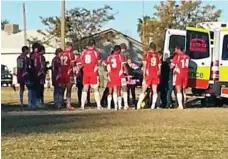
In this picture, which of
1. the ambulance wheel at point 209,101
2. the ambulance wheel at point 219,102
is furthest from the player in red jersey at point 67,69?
the ambulance wheel at point 219,102

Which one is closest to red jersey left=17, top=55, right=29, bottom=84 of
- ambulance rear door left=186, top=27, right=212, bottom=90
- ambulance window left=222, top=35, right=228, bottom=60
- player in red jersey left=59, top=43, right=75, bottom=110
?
player in red jersey left=59, top=43, right=75, bottom=110

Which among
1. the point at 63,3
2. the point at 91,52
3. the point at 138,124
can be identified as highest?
the point at 63,3

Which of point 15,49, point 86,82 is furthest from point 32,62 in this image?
point 15,49

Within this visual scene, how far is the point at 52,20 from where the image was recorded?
234ft

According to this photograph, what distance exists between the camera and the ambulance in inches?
985

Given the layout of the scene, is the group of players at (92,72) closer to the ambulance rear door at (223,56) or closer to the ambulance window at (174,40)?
the ambulance rear door at (223,56)

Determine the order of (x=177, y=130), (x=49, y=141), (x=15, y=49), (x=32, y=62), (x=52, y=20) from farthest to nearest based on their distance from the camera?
(x=15, y=49)
(x=52, y=20)
(x=32, y=62)
(x=177, y=130)
(x=49, y=141)

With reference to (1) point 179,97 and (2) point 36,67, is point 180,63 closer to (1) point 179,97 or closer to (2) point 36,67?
(1) point 179,97

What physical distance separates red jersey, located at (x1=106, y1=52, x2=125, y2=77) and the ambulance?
4.04 m

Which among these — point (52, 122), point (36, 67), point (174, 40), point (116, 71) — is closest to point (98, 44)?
point (174, 40)

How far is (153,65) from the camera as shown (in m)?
21.9

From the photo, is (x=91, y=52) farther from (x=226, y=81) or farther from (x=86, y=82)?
(x=226, y=81)

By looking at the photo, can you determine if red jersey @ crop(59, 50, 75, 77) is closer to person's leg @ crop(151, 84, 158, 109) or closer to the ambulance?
person's leg @ crop(151, 84, 158, 109)

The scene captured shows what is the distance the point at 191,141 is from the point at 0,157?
3915 millimetres
